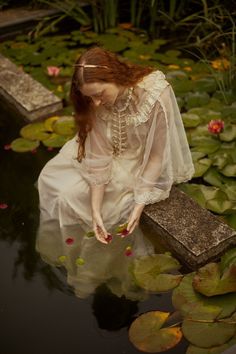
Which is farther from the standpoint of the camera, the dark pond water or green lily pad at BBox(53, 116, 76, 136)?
green lily pad at BBox(53, 116, 76, 136)

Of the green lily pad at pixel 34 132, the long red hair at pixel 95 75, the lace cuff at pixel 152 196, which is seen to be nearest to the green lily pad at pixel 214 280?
the lace cuff at pixel 152 196

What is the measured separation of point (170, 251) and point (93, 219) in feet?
1.11

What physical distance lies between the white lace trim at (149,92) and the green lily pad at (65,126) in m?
0.84

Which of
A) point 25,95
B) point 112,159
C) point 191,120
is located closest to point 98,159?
point 112,159

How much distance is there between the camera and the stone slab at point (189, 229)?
1.81 meters

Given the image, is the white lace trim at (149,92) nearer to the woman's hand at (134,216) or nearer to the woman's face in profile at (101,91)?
the woman's face in profile at (101,91)

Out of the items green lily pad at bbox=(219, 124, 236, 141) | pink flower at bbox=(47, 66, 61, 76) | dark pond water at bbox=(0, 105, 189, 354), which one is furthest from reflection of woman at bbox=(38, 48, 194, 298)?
pink flower at bbox=(47, 66, 61, 76)

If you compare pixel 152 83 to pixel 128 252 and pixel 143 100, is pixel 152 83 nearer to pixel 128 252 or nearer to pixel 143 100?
pixel 143 100

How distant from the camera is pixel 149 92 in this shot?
170cm

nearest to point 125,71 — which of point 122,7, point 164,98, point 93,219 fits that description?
point 164,98

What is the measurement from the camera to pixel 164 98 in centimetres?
172

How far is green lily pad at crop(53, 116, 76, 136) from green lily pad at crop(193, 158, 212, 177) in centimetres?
69

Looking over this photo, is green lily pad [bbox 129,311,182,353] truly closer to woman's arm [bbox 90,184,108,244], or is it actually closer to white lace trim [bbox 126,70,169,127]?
woman's arm [bbox 90,184,108,244]

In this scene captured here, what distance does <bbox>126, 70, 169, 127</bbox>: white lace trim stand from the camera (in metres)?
1.70
